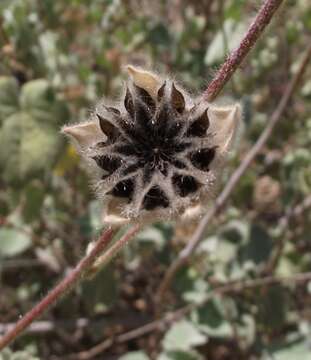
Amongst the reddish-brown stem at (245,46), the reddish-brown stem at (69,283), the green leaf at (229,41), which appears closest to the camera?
the reddish-brown stem at (245,46)

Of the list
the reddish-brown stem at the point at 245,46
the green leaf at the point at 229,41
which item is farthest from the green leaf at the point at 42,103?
the reddish-brown stem at the point at 245,46

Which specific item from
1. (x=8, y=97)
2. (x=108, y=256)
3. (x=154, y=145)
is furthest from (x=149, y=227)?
(x=154, y=145)

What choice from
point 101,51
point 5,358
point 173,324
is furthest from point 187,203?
point 101,51

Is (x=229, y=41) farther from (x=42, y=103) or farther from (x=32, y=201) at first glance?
(x=32, y=201)

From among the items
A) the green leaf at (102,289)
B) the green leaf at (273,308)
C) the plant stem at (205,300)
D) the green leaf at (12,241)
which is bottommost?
the green leaf at (273,308)

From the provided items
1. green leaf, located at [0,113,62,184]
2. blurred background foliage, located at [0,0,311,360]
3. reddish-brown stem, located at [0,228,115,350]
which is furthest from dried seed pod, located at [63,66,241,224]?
green leaf, located at [0,113,62,184]

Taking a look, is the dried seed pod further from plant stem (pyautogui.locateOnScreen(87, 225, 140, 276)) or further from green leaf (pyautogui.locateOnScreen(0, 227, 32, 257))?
green leaf (pyautogui.locateOnScreen(0, 227, 32, 257))

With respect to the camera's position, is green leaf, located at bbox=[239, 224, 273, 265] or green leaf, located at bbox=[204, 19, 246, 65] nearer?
green leaf, located at bbox=[204, 19, 246, 65]

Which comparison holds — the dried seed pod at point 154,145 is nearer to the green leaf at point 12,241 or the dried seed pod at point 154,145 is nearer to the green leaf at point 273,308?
the green leaf at point 12,241
